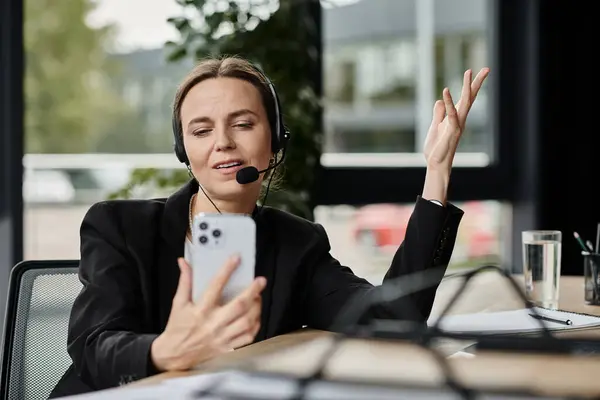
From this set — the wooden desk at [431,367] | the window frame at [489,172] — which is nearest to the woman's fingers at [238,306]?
the wooden desk at [431,367]

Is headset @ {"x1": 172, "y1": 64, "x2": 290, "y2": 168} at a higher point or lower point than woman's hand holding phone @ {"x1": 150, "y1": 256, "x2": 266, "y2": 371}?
higher

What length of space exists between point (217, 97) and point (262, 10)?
147 cm

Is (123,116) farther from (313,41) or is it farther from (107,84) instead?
(313,41)

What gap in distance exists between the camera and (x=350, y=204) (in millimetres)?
3275

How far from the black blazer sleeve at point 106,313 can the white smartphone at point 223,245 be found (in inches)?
5.7

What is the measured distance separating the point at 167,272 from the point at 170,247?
43 millimetres

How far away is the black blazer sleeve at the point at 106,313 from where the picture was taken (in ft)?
3.72

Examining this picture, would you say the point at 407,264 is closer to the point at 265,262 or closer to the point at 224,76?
the point at 265,262

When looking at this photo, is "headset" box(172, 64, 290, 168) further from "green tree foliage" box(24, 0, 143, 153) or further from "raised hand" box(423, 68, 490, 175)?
"green tree foliage" box(24, 0, 143, 153)

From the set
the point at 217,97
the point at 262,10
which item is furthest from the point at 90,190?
the point at 217,97

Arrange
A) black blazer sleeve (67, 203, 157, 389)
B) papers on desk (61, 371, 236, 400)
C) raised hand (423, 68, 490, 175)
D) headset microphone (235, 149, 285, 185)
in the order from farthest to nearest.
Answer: raised hand (423, 68, 490, 175) → headset microphone (235, 149, 285, 185) → black blazer sleeve (67, 203, 157, 389) → papers on desk (61, 371, 236, 400)

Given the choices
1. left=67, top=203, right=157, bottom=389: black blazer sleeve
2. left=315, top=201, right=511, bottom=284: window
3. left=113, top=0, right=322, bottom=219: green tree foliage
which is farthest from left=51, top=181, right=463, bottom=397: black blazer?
left=315, top=201, right=511, bottom=284: window

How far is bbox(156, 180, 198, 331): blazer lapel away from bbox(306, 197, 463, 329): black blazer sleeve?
24 cm

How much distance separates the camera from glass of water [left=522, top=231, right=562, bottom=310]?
1.71m
